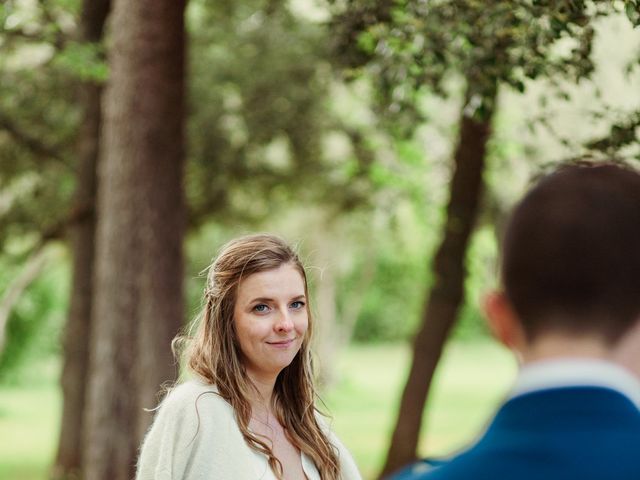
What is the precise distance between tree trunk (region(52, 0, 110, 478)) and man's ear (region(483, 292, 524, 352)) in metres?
12.2

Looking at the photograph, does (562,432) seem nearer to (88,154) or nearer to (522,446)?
(522,446)

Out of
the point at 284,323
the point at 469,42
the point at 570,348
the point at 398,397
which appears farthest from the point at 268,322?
the point at 398,397

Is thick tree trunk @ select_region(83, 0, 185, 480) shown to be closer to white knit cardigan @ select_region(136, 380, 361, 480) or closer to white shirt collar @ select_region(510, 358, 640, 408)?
white knit cardigan @ select_region(136, 380, 361, 480)

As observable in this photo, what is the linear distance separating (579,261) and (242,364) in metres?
2.05

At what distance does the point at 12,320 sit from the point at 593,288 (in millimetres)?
26934

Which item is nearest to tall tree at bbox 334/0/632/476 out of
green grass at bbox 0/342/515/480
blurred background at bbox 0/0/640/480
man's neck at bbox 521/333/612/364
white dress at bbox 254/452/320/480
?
blurred background at bbox 0/0/640/480

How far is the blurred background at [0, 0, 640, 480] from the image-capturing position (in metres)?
6.48

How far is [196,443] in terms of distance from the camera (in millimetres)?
3035

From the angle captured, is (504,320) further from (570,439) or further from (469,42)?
(469,42)

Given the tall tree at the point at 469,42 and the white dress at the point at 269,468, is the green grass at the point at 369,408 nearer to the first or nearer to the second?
the tall tree at the point at 469,42

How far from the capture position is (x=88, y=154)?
537 inches

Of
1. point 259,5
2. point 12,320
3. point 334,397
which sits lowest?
point 334,397

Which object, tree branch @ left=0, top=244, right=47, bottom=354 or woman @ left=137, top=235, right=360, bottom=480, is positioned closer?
woman @ left=137, top=235, right=360, bottom=480

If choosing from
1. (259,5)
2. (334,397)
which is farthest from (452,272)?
(334,397)
